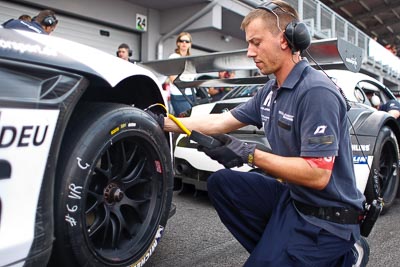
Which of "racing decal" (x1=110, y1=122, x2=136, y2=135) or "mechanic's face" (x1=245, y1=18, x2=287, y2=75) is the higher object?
"mechanic's face" (x1=245, y1=18, x2=287, y2=75)

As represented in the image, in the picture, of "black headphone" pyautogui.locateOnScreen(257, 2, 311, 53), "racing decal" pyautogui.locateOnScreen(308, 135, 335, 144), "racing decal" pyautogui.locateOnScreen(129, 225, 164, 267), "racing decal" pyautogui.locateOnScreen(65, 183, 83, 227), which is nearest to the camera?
"racing decal" pyautogui.locateOnScreen(65, 183, 83, 227)

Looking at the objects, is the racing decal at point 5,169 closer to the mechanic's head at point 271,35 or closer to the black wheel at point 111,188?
the black wheel at point 111,188

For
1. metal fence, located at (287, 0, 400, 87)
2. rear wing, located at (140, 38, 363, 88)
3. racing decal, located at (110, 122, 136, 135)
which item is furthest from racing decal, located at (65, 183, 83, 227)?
metal fence, located at (287, 0, 400, 87)

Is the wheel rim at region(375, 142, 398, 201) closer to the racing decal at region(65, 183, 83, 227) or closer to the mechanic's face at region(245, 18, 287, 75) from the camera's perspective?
the mechanic's face at region(245, 18, 287, 75)

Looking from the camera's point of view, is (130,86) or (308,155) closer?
(308,155)

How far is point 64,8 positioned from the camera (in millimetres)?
7926

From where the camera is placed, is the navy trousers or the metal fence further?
the metal fence

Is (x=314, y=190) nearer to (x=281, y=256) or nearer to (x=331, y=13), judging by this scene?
(x=281, y=256)

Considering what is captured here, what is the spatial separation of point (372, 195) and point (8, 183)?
288 cm

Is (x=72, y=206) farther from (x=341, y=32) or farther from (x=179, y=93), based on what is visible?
(x=341, y=32)

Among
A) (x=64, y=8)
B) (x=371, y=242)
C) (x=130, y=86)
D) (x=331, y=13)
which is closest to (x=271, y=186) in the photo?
(x=130, y=86)

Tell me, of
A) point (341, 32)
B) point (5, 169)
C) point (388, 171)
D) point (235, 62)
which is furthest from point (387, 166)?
point (341, 32)

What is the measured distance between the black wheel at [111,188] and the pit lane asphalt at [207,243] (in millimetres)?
411

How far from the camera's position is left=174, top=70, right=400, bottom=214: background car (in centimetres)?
338
